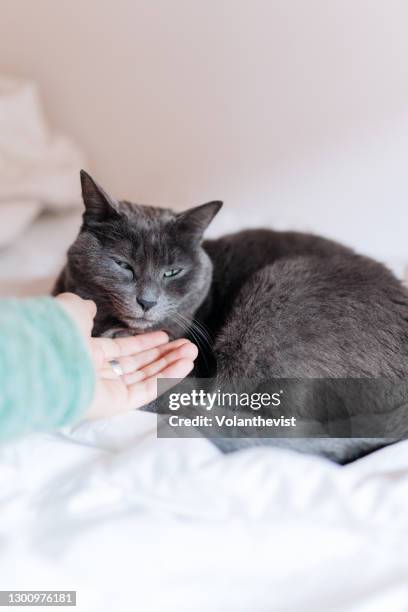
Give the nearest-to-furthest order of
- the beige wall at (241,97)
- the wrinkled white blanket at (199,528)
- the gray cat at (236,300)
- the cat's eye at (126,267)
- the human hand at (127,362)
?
1. the wrinkled white blanket at (199,528)
2. the human hand at (127,362)
3. the gray cat at (236,300)
4. the cat's eye at (126,267)
5. the beige wall at (241,97)

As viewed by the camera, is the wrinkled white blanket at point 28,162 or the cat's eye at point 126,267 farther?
the wrinkled white blanket at point 28,162

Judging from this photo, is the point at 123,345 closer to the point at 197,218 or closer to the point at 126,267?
the point at 126,267

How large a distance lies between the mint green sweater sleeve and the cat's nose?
27 centimetres

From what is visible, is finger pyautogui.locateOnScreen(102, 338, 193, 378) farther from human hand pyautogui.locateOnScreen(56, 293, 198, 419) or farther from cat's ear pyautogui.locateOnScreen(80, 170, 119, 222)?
cat's ear pyautogui.locateOnScreen(80, 170, 119, 222)

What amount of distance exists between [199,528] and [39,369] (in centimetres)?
33

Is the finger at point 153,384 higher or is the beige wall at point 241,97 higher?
the beige wall at point 241,97

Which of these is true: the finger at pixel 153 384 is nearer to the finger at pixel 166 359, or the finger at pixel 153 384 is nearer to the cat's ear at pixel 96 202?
the finger at pixel 166 359

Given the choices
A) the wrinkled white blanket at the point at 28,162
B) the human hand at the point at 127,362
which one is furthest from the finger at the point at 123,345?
the wrinkled white blanket at the point at 28,162

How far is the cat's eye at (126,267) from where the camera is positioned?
1.19 metres

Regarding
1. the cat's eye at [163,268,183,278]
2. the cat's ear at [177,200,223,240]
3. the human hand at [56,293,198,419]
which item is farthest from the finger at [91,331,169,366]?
the cat's ear at [177,200,223,240]

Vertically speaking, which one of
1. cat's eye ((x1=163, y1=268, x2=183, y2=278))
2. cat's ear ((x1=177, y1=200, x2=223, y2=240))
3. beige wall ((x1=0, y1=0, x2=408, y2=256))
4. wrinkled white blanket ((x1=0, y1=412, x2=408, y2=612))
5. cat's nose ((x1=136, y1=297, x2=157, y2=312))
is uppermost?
beige wall ((x1=0, y1=0, x2=408, y2=256))

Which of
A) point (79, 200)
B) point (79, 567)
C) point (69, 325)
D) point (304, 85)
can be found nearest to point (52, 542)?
point (79, 567)

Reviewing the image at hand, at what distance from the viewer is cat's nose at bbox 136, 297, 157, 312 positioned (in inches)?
46.1

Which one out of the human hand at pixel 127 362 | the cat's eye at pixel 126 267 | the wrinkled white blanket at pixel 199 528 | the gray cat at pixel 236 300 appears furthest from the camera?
the cat's eye at pixel 126 267
